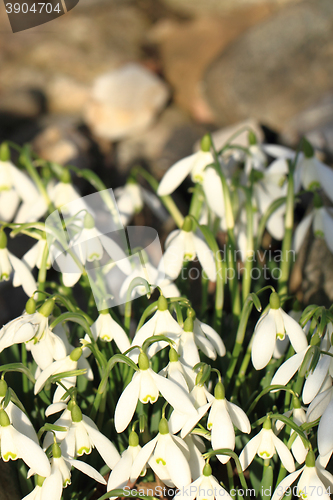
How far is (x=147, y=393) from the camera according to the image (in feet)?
2.23

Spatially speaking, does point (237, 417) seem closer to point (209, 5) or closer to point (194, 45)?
point (194, 45)

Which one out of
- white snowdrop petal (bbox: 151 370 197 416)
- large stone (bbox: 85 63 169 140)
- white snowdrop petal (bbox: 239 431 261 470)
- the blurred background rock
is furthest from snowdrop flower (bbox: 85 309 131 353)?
large stone (bbox: 85 63 169 140)

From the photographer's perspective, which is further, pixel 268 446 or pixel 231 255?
pixel 231 255

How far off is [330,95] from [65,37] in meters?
2.26

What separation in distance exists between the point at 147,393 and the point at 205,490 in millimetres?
161

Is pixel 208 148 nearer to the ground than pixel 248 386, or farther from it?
farther from it

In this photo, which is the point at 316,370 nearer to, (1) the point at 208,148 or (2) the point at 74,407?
(2) the point at 74,407

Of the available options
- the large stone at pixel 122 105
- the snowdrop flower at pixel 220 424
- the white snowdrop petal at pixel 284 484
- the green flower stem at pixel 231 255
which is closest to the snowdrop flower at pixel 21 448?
the snowdrop flower at pixel 220 424

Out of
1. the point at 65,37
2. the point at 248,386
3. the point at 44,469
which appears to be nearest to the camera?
the point at 44,469

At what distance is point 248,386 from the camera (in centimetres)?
98

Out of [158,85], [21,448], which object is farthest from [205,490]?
[158,85]

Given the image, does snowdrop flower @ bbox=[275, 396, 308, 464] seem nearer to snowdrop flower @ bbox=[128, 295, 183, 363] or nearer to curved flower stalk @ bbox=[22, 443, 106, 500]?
snowdrop flower @ bbox=[128, 295, 183, 363]

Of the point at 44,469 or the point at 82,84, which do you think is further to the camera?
the point at 82,84

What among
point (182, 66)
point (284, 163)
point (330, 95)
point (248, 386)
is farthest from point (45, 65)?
point (248, 386)
